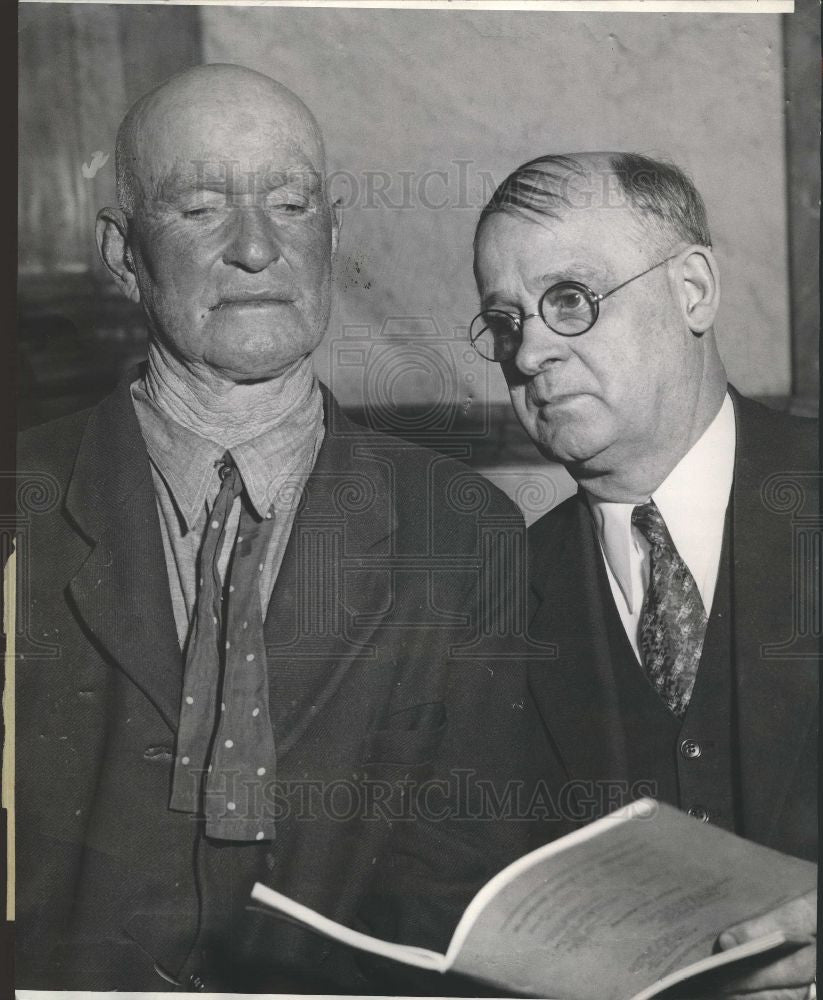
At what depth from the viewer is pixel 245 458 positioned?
1.61 metres

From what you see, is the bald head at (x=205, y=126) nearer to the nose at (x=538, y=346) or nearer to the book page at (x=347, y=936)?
the nose at (x=538, y=346)

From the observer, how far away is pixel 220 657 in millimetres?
1598

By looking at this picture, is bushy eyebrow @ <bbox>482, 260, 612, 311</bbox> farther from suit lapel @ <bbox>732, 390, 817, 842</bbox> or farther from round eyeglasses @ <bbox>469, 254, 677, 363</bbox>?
suit lapel @ <bbox>732, 390, 817, 842</bbox>

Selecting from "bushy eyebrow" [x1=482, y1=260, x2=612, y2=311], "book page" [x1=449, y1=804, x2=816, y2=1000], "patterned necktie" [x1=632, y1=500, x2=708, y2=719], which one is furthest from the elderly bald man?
"bushy eyebrow" [x1=482, y1=260, x2=612, y2=311]

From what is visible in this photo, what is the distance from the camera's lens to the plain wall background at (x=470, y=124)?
1.62 meters

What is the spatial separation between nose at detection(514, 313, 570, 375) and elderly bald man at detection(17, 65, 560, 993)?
0.62 ft

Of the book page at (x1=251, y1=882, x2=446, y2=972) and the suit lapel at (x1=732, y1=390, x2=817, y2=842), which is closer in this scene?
the book page at (x1=251, y1=882, x2=446, y2=972)

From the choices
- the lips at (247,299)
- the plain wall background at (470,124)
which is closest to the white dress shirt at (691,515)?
the plain wall background at (470,124)

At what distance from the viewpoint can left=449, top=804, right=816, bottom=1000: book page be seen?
1568mm

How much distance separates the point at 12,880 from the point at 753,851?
1133 mm

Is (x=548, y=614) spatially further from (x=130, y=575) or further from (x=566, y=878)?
(x=130, y=575)

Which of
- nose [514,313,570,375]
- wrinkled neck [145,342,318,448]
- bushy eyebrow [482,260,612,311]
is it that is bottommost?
wrinkled neck [145,342,318,448]

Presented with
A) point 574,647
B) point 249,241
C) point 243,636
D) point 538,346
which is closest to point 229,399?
point 249,241

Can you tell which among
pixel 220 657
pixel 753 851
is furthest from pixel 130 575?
pixel 753 851
